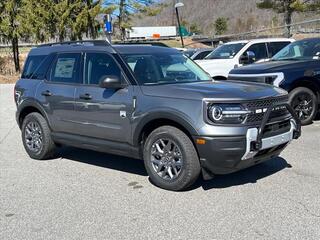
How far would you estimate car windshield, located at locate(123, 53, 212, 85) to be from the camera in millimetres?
5812

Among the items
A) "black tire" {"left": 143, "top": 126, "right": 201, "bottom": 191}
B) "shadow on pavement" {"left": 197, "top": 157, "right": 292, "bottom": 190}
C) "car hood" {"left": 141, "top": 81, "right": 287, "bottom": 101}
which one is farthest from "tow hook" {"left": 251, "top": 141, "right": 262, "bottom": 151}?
"shadow on pavement" {"left": 197, "top": 157, "right": 292, "bottom": 190}

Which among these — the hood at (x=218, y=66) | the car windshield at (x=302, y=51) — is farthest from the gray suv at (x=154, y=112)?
the hood at (x=218, y=66)

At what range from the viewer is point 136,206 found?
4.90m

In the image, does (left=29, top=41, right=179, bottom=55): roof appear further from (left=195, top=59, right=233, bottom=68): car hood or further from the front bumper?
(left=195, top=59, right=233, bottom=68): car hood

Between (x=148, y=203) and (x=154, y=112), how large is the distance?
41.9 inches

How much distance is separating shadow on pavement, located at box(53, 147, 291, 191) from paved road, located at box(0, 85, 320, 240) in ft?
0.04

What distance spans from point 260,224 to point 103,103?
2.62 metres

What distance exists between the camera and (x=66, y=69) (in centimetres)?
665

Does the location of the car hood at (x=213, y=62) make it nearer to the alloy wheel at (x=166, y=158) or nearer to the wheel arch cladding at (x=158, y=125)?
the wheel arch cladding at (x=158, y=125)

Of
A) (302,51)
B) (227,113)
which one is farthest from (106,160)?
(302,51)

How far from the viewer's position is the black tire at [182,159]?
16.6ft

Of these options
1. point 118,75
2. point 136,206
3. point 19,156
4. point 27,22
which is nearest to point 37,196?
point 136,206

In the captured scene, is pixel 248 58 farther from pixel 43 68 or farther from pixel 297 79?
pixel 43 68

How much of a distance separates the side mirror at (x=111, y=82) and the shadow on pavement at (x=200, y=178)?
4.25 ft
